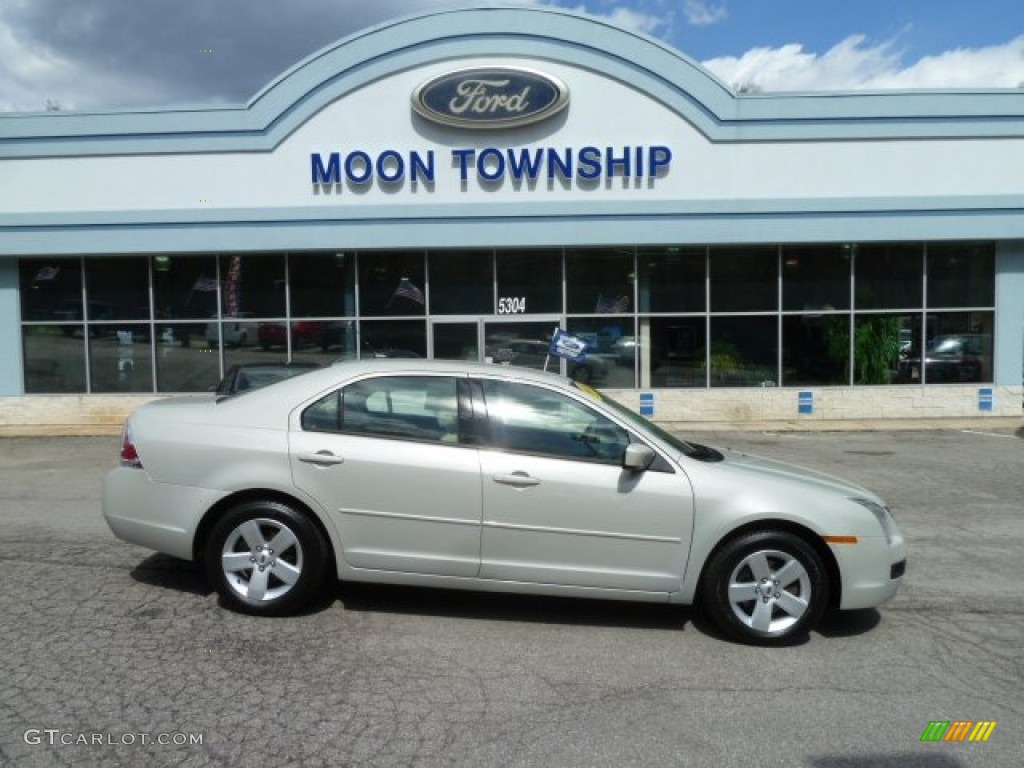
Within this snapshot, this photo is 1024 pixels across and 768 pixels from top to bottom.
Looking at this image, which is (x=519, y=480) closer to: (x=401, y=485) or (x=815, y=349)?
(x=401, y=485)

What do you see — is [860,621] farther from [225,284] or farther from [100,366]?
[100,366]

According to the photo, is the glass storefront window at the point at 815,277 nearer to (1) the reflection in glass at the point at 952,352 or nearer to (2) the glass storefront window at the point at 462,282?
(1) the reflection in glass at the point at 952,352

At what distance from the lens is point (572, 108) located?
15781 millimetres

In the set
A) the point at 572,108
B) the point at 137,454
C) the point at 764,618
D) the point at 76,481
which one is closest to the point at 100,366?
the point at 76,481

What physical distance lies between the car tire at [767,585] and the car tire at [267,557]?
2.33m

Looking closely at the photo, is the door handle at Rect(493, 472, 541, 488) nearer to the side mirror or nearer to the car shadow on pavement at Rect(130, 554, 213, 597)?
the side mirror

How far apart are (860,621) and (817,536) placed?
89 cm

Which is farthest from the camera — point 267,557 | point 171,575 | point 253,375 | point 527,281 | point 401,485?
point 527,281

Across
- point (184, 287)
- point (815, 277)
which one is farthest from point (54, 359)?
point (815, 277)

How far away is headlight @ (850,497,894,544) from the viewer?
190 inches

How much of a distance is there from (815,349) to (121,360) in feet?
46.1

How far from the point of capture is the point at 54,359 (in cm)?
1686

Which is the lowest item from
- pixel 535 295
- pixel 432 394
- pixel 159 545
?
pixel 159 545

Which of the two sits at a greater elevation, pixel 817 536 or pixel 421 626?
pixel 817 536
